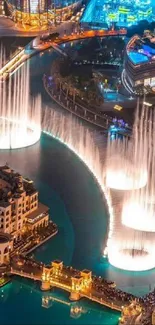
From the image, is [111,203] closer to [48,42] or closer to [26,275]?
[26,275]

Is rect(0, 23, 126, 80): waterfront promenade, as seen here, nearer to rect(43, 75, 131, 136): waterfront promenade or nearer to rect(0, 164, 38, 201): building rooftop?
rect(43, 75, 131, 136): waterfront promenade

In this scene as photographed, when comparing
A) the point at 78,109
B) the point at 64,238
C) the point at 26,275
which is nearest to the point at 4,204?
the point at 64,238

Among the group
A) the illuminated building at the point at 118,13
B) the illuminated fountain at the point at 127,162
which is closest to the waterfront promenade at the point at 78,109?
the illuminated fountain at the point at 127,162

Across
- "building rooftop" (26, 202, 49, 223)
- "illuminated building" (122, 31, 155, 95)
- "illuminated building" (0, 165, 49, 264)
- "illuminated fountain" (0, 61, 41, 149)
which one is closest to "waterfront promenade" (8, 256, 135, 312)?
"illuminated building" (0, 165, 49, 264)

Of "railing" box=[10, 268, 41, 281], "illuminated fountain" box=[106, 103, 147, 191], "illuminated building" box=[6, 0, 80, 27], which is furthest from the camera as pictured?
"illuminated building" box=[6, 0, 80, 27]

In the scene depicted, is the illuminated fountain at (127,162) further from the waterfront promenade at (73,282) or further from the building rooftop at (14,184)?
the waterfront promenade at (73,282)

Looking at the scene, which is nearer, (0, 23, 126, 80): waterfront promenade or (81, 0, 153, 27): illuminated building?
(0, 23, 126, 80): waterfront promenade
